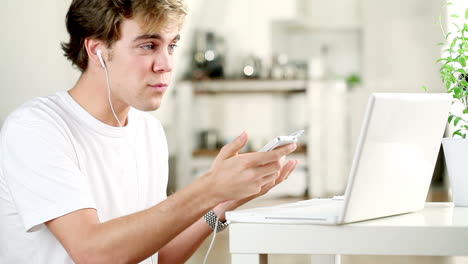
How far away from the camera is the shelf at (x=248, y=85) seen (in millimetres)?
6203

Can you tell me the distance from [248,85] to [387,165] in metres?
5.32

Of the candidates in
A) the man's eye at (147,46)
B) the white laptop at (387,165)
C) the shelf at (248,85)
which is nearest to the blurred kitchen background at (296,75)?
the shelf at (248,85)

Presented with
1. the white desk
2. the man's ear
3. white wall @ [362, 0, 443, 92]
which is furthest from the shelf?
the white desk

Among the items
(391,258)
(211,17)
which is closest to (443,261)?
(391,258)

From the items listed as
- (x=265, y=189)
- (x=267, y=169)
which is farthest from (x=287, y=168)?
(x=267, y=169)

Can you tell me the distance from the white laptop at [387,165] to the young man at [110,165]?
102 mm

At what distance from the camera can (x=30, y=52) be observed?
7.49ft

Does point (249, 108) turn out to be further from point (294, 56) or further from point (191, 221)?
point (191, 221)

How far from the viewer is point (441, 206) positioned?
4.08 feet

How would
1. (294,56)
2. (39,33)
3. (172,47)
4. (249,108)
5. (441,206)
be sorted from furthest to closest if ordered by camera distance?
(294,56), (249,108), (39,33), (172,47), (441,206)

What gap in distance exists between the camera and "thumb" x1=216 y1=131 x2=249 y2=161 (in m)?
0.99

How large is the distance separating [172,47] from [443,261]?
2119 millimetres

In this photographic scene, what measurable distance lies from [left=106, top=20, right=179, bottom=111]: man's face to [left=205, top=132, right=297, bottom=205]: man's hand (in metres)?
0.37

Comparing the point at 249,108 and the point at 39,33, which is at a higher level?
the point at 39,33
